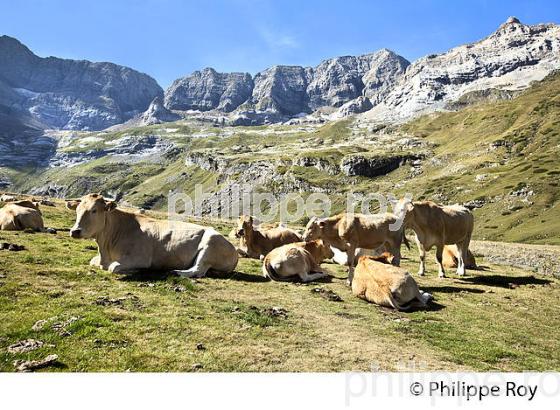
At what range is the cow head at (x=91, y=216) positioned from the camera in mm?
15516

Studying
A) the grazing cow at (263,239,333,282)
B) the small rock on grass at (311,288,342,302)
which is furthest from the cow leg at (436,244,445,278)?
the small rock on grass at (311,288,342,302)

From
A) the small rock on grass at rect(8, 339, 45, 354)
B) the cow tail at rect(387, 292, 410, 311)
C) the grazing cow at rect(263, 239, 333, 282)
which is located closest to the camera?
the small rock on grass at rect(8, 339, 45, 354)

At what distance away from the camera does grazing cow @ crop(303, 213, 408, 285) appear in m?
20.4

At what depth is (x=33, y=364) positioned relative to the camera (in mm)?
7605

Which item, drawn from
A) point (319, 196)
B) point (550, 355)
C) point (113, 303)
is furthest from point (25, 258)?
point (319, 196)

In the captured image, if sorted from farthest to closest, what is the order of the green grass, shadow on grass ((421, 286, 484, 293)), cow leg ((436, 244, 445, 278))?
cow leg ((436, 244, 445, 278)), shadow on grass ((421, 286, 484, 293)), the green grass

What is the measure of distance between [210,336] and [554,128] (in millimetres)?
221535

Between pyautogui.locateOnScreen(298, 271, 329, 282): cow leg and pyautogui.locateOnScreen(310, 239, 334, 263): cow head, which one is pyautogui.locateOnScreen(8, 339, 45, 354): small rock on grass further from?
pyautogui.locateOnScreen(310, 239, 334, 263): cow head

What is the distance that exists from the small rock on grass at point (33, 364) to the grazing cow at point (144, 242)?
26.9 feet

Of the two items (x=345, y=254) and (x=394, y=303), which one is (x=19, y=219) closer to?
(x=345, y=254)

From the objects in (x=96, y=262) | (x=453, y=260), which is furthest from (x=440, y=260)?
(x=96, y=262)

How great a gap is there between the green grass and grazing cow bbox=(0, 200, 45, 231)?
7.39m

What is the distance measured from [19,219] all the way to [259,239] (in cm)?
1387
